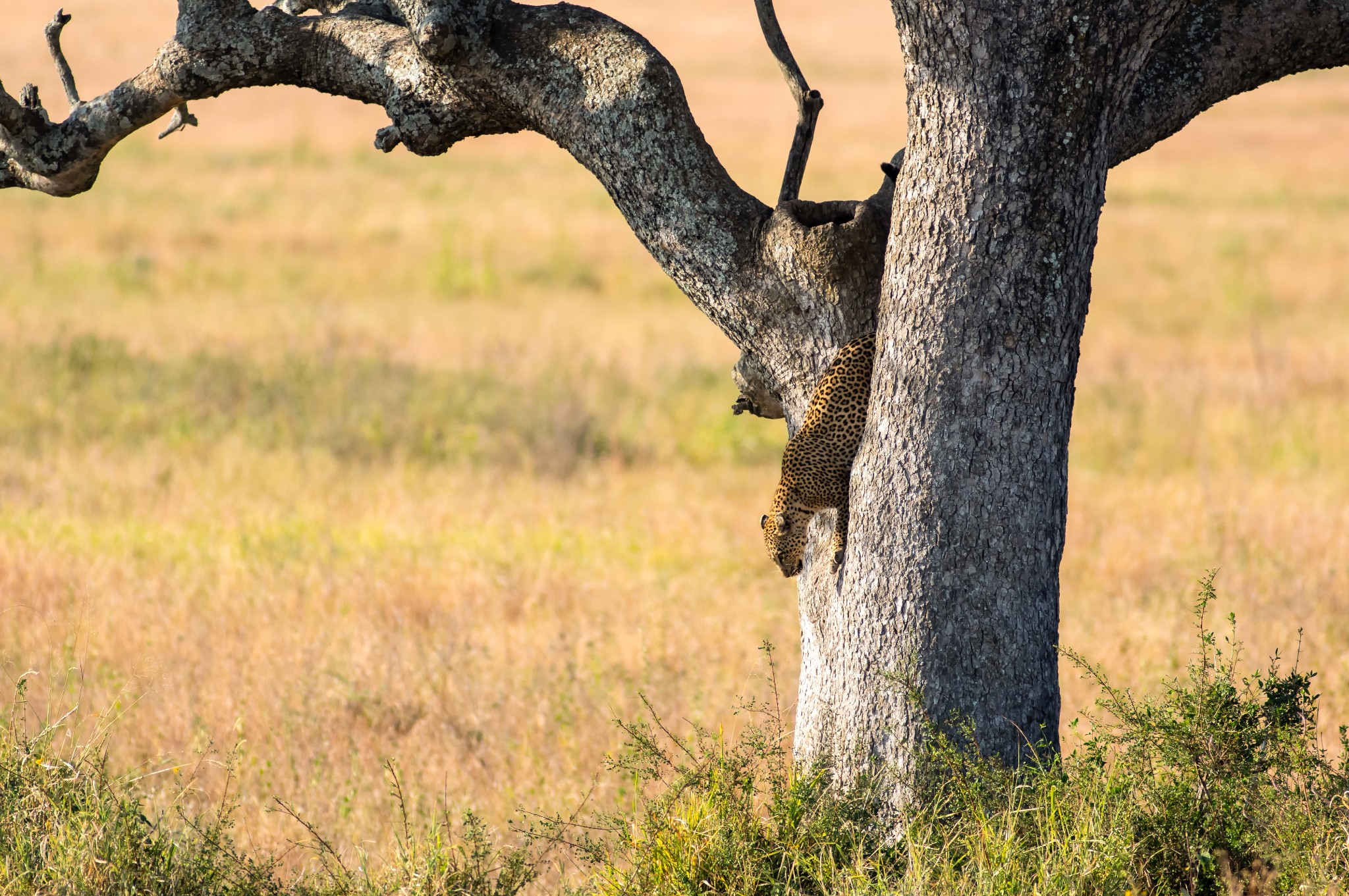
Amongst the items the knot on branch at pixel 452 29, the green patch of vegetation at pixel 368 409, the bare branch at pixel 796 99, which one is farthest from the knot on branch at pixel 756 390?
the green patch of vegetation at pixel 368 409

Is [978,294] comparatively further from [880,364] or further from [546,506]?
[546,506]

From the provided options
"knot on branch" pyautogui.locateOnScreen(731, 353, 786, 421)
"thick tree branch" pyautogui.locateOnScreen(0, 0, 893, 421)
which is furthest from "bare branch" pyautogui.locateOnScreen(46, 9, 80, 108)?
"knot on branch" pyautogui.locateOnScreen(731, 353, 786, 421)

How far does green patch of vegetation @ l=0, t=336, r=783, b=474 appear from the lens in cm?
1038

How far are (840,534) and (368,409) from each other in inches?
310

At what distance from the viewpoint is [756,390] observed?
4316mm

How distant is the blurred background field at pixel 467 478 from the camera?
572 cm

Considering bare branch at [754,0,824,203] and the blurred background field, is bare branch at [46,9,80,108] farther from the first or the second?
bare branch at [754,0,824,203]

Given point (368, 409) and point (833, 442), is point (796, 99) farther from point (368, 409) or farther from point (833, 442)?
point (368, 409)

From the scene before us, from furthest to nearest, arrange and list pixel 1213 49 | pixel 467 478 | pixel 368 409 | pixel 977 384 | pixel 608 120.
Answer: pixel 368 409 < pixel 467 478 < pixel 1213 49 < pixel 608 120 < pixel 977 384

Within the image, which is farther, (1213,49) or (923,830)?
(1213,49)

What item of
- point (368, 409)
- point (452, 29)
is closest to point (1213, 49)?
point (452, 29)

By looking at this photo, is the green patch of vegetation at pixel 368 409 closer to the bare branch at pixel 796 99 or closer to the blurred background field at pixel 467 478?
the blurred background field at pixel 467 478

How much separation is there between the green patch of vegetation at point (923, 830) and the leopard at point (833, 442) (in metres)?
0.81

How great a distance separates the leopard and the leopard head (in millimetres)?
74
